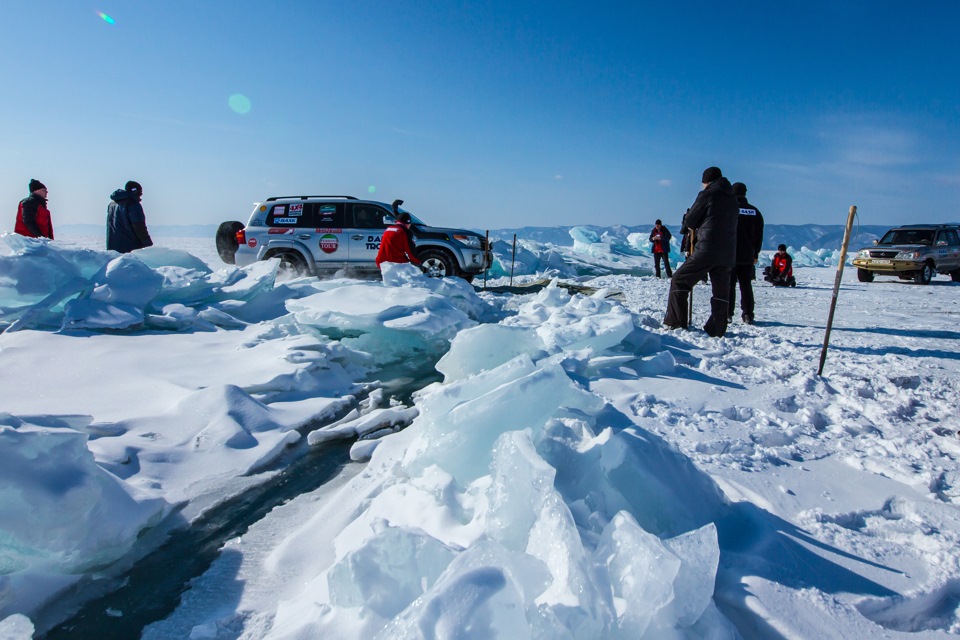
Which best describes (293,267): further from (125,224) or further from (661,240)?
(661,240)

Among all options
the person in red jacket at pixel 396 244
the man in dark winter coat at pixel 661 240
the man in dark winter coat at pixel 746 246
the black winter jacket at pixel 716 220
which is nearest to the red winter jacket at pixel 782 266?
the man in dark winter coat at pixel 661 240

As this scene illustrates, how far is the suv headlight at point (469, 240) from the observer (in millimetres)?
10484

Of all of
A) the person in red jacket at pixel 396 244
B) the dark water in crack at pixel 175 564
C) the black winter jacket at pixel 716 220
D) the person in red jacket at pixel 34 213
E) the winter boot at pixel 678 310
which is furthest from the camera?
the person in red jacket at pixel 396 244

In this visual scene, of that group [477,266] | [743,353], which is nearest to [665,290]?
[477,266]

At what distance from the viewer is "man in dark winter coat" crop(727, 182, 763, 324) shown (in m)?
6.32

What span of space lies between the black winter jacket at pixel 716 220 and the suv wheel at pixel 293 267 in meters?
7.24

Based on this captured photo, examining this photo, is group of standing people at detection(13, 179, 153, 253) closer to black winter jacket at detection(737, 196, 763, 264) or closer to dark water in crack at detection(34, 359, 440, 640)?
dark water in crack at detection(34, 359, 440, 640)

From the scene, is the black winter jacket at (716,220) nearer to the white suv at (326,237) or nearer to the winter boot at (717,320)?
the winter boot at (717,320)

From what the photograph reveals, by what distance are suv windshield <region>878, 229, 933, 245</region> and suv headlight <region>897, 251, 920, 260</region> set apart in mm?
940

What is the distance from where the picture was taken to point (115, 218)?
7.85 meters

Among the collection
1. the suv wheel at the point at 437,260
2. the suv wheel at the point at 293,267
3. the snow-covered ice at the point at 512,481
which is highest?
the suv wheel at the point at 437,260

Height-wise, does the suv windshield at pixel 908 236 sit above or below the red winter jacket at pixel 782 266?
above

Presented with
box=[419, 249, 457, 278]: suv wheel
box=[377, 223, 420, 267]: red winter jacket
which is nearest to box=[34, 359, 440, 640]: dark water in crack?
box=[377, 223, 420, 267]: red winter jacket

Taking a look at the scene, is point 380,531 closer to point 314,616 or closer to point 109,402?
A: point 314,616
